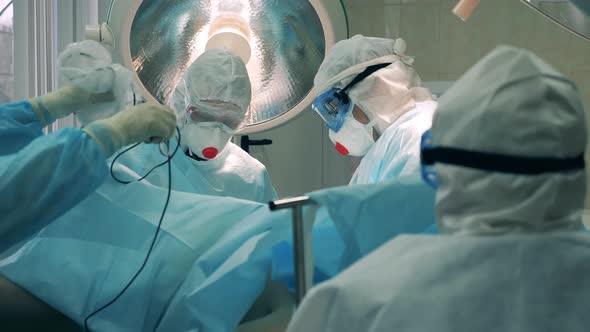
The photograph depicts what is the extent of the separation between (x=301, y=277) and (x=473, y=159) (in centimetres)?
34

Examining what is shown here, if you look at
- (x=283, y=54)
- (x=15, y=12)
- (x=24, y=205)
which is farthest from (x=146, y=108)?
(x=15, y=12)

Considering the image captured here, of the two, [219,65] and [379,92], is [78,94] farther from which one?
[379,92]

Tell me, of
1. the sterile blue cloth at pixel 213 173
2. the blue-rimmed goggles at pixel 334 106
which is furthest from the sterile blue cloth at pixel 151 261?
the blue-rimmed goggles at pixel 334 106

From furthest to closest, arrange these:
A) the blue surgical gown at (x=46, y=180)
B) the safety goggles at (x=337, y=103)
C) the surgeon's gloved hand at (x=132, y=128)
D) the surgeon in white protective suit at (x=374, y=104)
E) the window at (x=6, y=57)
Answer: the window at (x=6, y=57), the safety goggles at (x=337, y=103), the surgeon in white protective suit at (x=374, y=104), the surgeon's gloved hand at (x=132, y=128), the blue surgical gown at (x=46, y=180)

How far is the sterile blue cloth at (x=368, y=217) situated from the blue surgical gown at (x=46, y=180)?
1.46ft

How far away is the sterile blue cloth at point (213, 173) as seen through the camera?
1.84 meters

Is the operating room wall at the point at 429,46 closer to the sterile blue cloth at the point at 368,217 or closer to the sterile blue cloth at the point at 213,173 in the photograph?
the sterile blue cloth at the point at 213,173

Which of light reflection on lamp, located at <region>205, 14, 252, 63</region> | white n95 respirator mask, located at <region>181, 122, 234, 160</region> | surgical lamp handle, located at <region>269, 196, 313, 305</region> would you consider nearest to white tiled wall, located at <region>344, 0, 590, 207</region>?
light reflection on lamp, located at <region>205, 14, 252, 63</region>

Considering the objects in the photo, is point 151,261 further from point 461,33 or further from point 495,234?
point 461,33

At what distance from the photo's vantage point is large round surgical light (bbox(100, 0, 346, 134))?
193 cm

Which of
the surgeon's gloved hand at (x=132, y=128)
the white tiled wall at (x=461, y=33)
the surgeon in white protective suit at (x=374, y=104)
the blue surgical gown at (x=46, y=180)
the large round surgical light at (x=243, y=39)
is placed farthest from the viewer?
the white tiled wall at (x=461, y=33)

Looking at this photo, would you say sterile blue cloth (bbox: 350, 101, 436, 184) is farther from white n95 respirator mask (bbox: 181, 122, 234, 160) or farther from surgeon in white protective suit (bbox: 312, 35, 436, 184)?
white n95 respirator mask (bbox: 181, 122, 234, 160)

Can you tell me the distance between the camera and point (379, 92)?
6.60 feet

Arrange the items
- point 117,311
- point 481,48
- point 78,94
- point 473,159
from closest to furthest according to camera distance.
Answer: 1. point 473,159
2. point 117,311
3. point 78,94
4. point 481,48
